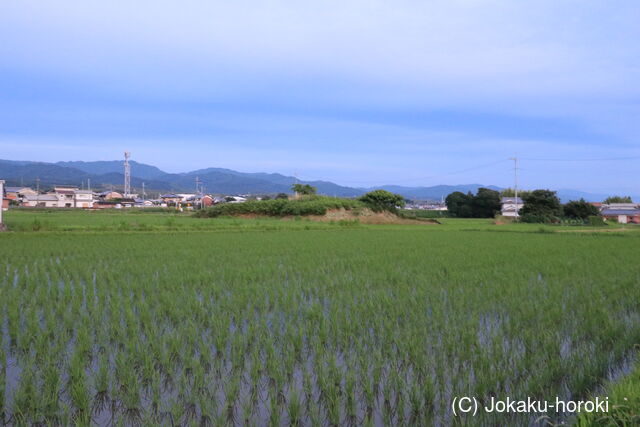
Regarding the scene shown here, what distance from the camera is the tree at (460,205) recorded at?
51062 mm

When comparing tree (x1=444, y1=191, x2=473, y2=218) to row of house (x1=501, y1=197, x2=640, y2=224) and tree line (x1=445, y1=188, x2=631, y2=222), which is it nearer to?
tree line (x1=445, y1=188, x2=631, y2=222)

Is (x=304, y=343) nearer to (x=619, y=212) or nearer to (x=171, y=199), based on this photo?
(x=619, y=212)

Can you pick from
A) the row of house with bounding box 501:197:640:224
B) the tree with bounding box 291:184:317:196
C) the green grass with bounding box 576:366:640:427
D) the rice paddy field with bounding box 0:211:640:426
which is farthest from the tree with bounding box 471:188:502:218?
the green grass with bounding box 576:366:640:427

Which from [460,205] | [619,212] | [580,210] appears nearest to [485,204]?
[460,205]

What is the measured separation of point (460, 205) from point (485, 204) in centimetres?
317

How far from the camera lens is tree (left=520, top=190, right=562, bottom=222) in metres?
39.1

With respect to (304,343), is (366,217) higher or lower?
higher

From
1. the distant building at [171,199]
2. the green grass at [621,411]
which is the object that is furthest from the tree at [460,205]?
the green grass at [621,411]

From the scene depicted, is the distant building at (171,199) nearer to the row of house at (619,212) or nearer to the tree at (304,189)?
the tree at (304,189)

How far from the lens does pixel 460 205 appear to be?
2060 inches

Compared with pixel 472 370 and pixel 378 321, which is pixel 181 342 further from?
pixel 472 370

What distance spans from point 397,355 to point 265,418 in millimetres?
1428

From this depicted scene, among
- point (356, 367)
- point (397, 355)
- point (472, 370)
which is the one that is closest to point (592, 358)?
point (472, 370)

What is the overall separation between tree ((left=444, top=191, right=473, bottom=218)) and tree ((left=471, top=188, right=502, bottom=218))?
40 cm
